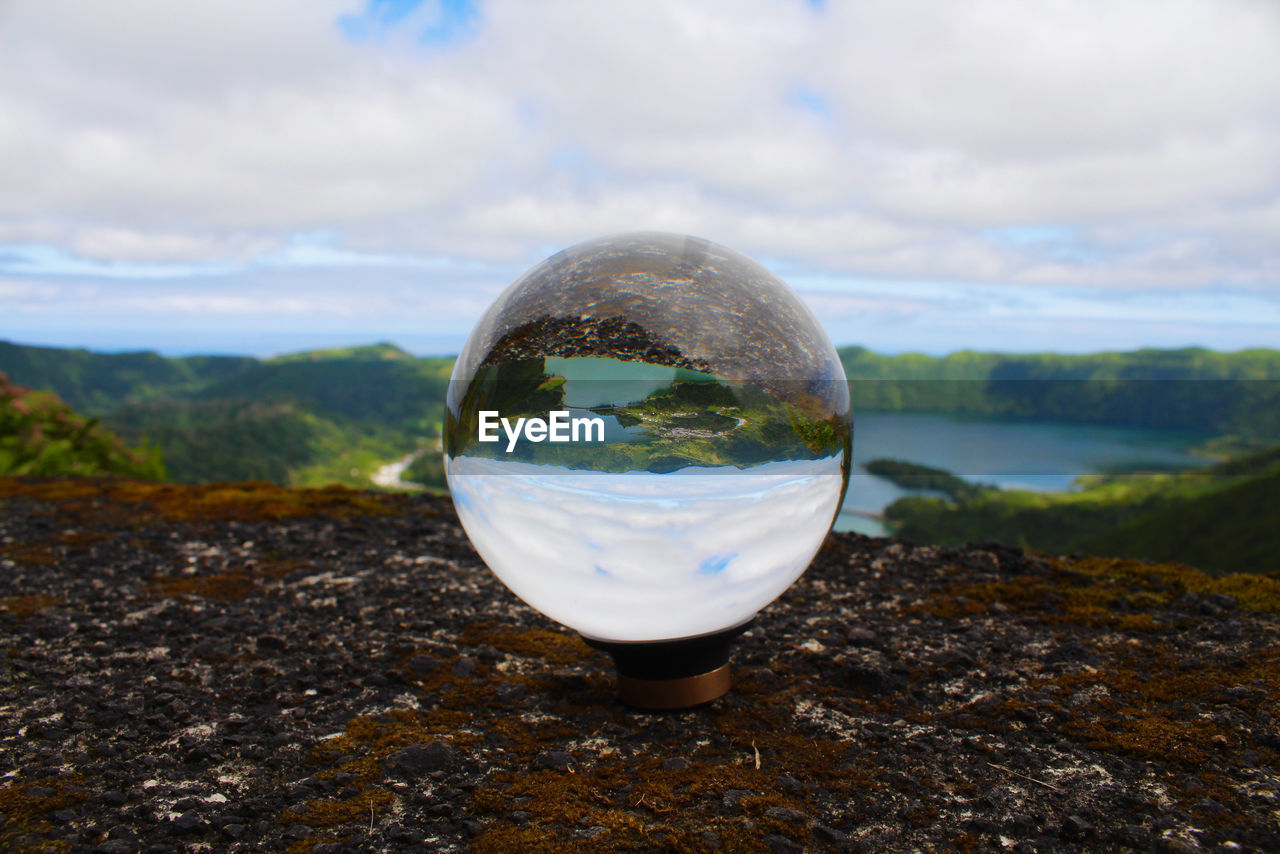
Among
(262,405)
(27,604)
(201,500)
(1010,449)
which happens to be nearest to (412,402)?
(262,405)

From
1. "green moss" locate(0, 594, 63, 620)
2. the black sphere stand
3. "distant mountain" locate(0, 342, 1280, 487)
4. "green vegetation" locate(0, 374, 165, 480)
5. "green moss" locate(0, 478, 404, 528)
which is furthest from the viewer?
"distant mountain" locate(0, 342, 1280, 487)

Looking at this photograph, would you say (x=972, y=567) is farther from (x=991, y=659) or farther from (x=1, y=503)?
(x=1, y=503)

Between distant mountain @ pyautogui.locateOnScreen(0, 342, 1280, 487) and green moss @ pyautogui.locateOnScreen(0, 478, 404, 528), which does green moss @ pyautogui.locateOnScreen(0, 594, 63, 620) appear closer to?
green moss @ pyautogui.locateOnScreen(0, 478, 404, 528)

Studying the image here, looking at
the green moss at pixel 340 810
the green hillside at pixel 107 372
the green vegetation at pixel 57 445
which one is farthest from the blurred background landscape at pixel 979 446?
the green hillside at pixel 107 372

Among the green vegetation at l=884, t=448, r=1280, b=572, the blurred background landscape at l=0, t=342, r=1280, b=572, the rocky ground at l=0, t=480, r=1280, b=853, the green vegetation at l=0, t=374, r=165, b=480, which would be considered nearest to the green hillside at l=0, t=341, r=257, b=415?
the blurred background landscape at l=0, t=342, r=1280, b=572

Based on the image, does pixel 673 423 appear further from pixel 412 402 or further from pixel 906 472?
pixel 412 402

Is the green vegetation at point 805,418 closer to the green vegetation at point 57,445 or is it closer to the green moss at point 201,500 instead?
the green vegetation at point 57,445

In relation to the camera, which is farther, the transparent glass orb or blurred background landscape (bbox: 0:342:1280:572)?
blurred background landscape (bbox: 0:342:1280:572)

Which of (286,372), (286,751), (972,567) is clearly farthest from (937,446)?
(286,372)
